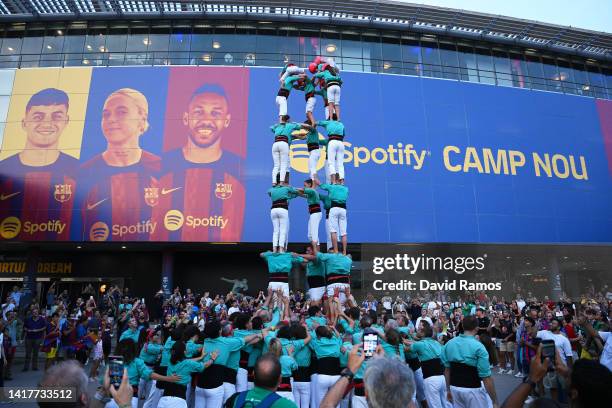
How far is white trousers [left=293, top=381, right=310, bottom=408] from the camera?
24.2 feet

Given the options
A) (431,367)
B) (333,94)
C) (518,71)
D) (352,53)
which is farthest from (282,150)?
(518,71)

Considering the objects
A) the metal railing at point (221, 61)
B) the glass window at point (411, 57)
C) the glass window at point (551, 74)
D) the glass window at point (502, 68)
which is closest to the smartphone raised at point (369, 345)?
the metal railing at point (221, 61)

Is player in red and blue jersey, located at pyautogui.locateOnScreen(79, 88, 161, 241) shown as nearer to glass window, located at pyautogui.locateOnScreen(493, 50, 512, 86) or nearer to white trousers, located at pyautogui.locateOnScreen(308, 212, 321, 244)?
white trousers, located at pyautogui.locateOnScreen(308, 212, 321, 244)

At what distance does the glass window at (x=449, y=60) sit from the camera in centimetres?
2875

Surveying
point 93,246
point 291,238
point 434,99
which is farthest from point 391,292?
point 93,246

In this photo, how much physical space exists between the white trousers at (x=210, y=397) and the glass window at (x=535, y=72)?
31.8 m

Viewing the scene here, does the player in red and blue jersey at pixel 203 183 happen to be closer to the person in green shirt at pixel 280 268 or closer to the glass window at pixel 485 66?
the person in green shirt at pixel 280 268

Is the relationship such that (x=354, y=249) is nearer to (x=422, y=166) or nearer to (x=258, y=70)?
(x=422, y=166)

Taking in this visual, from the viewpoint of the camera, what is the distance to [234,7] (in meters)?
27.0

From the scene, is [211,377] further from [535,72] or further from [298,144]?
[535,72]

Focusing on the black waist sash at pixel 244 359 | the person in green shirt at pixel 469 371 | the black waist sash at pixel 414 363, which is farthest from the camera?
the black waist sash at pixel 414 363

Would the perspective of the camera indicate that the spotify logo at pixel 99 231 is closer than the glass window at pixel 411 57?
Yes

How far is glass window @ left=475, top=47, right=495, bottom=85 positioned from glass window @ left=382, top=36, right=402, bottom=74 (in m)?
6.07

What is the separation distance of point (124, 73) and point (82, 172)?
683 centimetres
